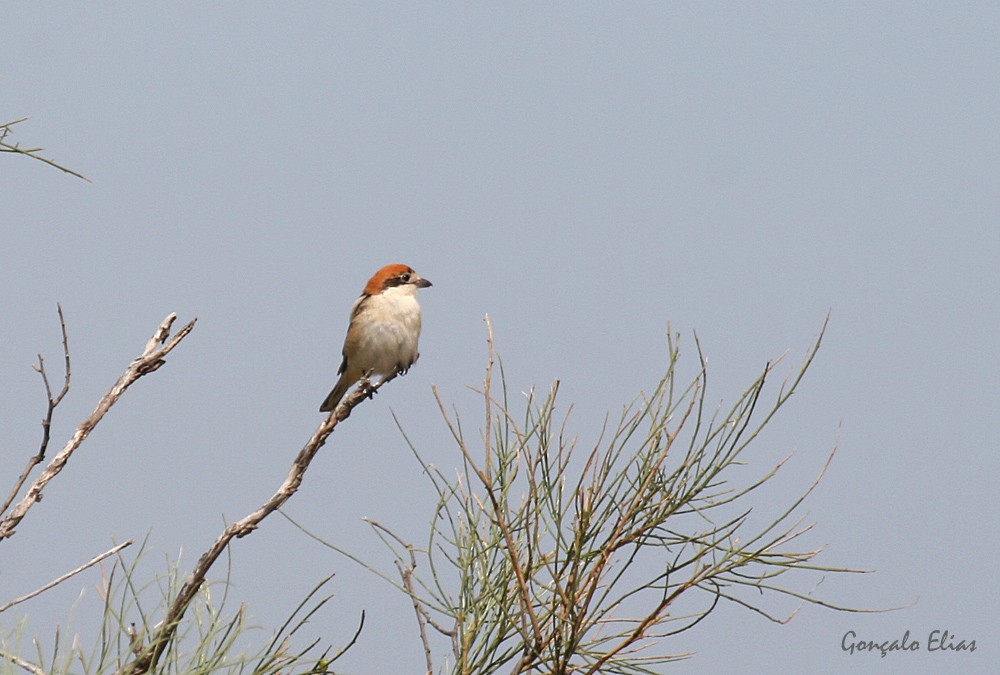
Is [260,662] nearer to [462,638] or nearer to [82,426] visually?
[462,638]

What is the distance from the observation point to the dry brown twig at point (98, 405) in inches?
93.5

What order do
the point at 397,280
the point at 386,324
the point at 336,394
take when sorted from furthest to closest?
the point at 336,394 < the point at 397,280 < the point at 386,324

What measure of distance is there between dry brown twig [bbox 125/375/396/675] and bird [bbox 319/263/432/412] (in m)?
3.24

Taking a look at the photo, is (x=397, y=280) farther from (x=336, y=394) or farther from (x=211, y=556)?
(x=211, y=556)

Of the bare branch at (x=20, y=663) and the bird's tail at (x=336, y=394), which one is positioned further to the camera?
the bird's tail at (x=336, y=394)

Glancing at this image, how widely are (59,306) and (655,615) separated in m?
1.43

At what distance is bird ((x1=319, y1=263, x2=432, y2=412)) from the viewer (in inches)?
264

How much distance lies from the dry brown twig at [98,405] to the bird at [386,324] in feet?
12.6

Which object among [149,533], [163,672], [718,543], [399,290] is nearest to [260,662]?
[163,672]

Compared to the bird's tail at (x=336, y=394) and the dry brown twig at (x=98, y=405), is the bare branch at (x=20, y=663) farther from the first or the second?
the bird's tail at (x=336, y=394)

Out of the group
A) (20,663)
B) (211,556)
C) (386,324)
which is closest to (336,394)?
(386,324)

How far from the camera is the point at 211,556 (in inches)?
104

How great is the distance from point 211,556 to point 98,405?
0.43 m

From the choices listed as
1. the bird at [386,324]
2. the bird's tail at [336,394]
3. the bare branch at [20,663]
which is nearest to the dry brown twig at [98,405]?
the bare branch at [20,663]
